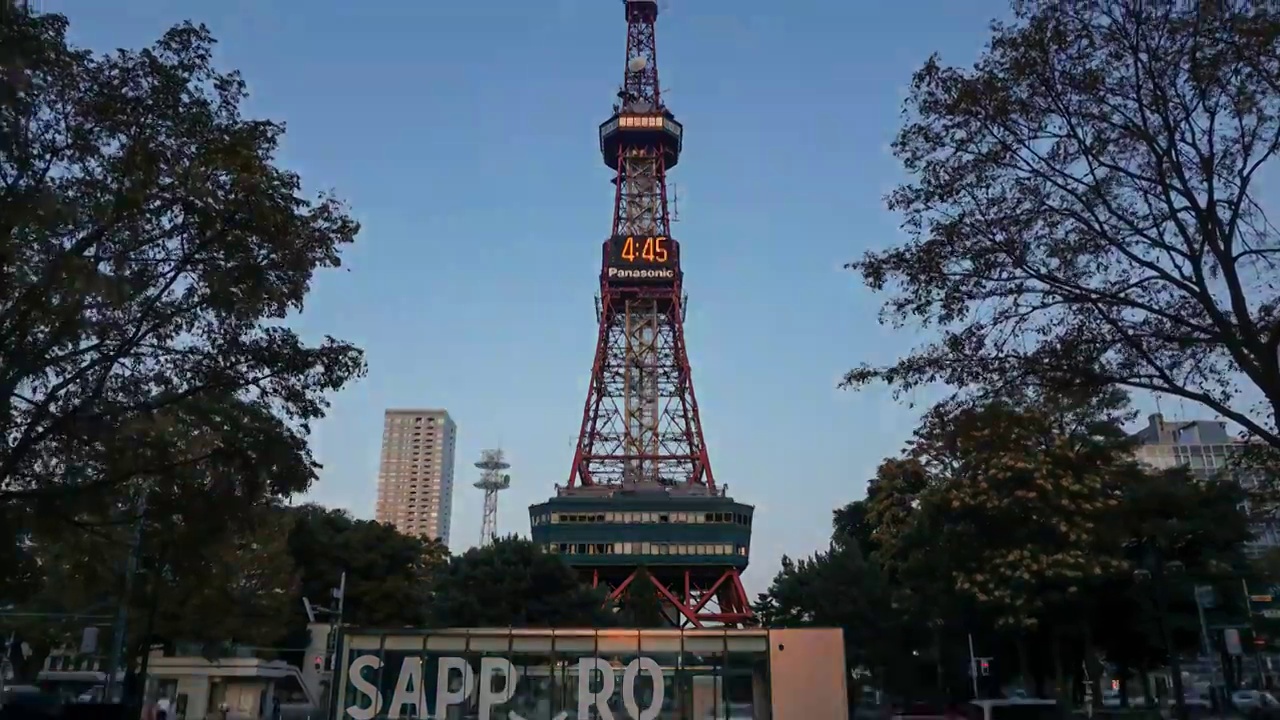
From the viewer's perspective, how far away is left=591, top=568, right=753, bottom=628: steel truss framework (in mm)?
78338

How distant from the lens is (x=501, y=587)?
46750mm

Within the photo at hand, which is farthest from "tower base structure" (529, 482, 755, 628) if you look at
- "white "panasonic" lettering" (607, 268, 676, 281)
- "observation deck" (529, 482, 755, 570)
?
"white "panasonic" lettering" (607, 268, 676, 281)

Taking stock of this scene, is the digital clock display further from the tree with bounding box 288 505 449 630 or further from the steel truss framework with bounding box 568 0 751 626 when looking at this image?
the tree with bounding box 288 505 449 630

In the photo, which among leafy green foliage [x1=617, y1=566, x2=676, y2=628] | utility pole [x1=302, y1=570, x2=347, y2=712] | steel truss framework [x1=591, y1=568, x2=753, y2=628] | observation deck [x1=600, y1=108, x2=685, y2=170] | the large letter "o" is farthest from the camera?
observation deck [x1=600, y1=108, x2=685, y2=170]

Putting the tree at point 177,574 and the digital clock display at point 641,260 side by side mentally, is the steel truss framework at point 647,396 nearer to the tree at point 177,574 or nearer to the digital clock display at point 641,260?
the digital clock display at point 641,260

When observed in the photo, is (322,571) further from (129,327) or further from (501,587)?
(129,327)

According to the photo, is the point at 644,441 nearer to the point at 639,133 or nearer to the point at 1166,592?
the point at 639,133

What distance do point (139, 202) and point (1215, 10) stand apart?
14.1 m

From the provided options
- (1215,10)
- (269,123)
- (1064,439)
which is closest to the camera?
(1215,10)

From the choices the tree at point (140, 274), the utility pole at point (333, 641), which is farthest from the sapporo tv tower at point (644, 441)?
the tree at point (140, 274)

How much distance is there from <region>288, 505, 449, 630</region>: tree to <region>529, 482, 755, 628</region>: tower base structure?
2689 cm

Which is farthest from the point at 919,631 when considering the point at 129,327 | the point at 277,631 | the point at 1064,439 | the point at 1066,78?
the point at 129,327

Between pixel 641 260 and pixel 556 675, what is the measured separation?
73634 millimetres

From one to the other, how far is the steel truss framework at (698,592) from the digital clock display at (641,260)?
90.8 ft
